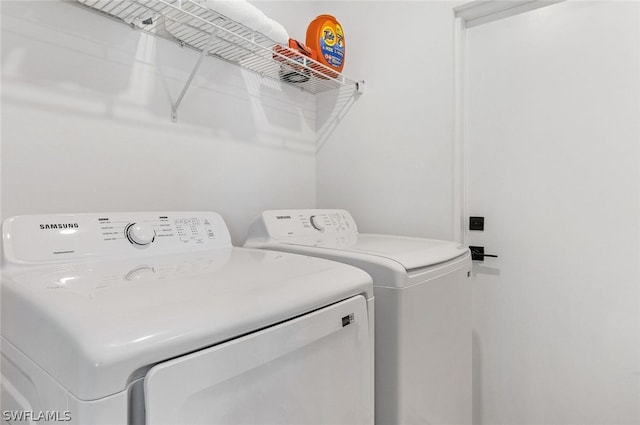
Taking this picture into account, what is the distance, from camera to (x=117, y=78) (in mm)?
1235

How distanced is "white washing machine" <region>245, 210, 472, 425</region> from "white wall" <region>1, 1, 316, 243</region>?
1.07 feet

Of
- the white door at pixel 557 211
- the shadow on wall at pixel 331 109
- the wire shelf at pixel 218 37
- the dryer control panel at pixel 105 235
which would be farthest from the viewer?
the shadow on wall at pixel 331 109

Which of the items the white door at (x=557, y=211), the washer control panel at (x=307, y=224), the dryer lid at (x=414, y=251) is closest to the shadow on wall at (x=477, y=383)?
the white door at (x=557, y=211)

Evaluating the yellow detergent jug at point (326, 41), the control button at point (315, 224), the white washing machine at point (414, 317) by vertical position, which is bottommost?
the white washing machine at point (414, 317)

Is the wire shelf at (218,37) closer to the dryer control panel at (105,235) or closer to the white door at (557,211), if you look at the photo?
the dryer control panel at (105,235)

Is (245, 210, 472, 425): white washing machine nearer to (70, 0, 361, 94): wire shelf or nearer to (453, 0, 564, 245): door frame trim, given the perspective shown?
(453, 0, 564, 245): door frame trim

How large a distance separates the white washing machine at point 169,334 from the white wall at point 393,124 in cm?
95

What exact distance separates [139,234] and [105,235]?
0.09 metres

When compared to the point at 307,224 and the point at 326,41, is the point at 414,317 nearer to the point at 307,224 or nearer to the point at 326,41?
the point at 307,224

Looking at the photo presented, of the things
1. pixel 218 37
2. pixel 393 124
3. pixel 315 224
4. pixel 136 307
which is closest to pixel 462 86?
pixel 393 124

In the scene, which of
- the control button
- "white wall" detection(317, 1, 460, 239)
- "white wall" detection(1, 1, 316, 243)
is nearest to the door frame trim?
"white wall" detection(317, 1, 460, 239)

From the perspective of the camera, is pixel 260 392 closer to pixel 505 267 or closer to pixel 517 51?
pixel 505 267

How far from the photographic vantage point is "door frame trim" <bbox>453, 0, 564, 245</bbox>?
1.62 meters

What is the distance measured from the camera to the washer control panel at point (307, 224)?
1.43m
